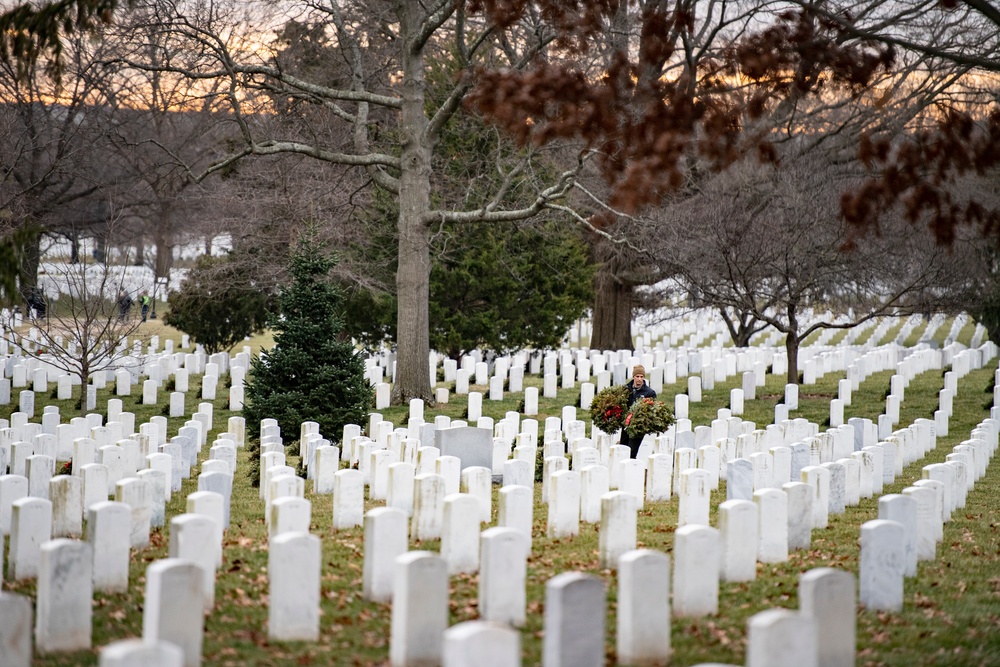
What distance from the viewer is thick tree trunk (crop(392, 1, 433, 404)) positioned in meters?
20.5

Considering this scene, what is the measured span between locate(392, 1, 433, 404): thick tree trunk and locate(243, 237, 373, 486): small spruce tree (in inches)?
196

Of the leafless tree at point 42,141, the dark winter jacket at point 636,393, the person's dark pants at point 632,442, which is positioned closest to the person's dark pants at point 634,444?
the person's dark pants at point 632,442

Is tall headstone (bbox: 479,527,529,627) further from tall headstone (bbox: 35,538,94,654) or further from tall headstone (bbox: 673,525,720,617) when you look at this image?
tall headstone (bbox: 35,538,94,654)

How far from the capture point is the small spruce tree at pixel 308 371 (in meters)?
14.8

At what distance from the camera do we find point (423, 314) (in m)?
20.8

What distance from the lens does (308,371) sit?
49.8 feet

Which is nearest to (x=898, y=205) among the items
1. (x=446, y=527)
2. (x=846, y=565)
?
(x=846, y=565)

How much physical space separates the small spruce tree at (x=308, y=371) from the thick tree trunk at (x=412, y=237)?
497 centimetres

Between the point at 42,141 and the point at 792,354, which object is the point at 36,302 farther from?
the point at 792,354

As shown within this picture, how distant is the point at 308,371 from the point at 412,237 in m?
5.96

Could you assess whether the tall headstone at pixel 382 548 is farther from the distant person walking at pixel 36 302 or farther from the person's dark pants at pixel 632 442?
the distant person walking at pixel 36 302

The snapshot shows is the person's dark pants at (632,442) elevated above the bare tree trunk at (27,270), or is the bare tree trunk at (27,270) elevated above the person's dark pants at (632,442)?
the bare tree trunk at (27,270)

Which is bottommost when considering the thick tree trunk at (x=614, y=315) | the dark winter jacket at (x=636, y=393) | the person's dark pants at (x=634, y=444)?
the person's dark pants at (x=634, y=444)

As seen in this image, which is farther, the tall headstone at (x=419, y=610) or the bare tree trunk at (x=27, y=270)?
the bare tree trunk at (x=27, y=270)
